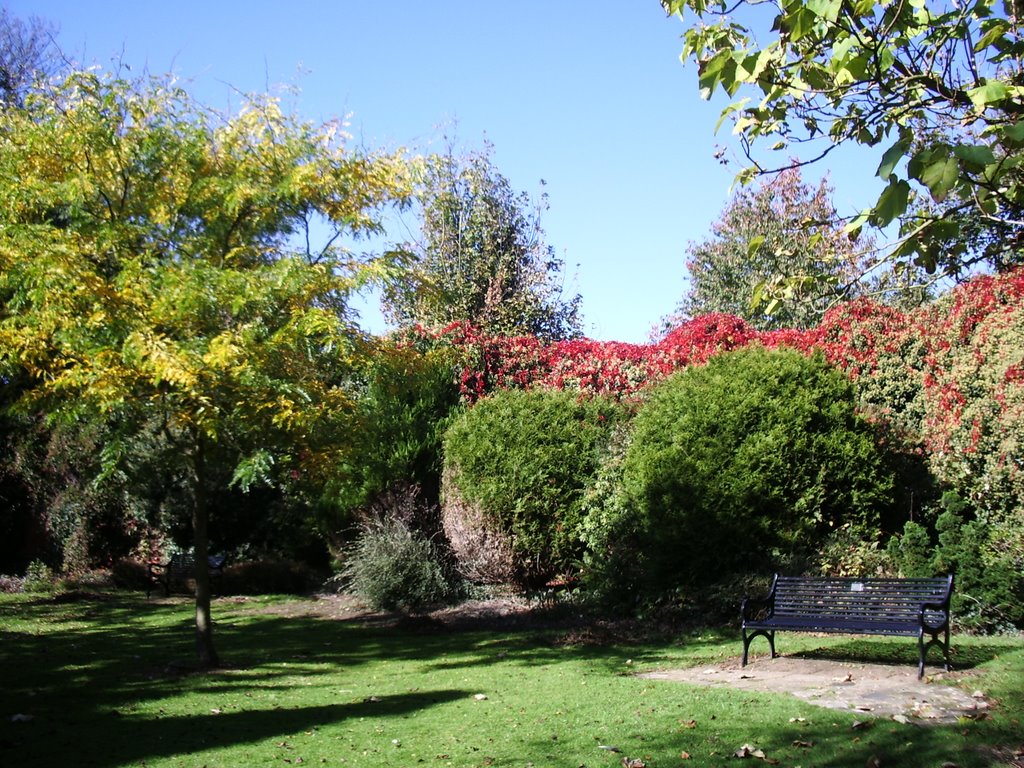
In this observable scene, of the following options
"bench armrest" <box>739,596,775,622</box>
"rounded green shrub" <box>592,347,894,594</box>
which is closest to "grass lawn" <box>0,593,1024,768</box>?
"bench armrest" <box>739,596,775,622</box>

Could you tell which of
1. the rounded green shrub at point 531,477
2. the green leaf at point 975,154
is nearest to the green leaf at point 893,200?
the green leaf at point 975,154

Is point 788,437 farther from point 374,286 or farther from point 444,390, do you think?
point 444,390

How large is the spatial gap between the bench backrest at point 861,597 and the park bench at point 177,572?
12210 mm

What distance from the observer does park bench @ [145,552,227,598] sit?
699 inches

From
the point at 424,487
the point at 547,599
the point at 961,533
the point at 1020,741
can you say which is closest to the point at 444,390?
the point at 424,487

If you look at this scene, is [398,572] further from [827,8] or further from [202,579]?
[827,8]

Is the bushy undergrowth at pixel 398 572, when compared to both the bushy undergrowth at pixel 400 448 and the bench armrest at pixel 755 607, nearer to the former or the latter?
the bushy undergrowth at pixel 400 448

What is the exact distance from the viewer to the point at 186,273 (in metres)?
8.59

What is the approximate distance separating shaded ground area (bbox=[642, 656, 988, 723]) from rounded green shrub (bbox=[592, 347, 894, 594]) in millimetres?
2421

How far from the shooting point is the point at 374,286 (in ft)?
32.5

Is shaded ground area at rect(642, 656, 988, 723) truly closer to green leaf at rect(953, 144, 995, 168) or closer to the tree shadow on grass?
the tree shadow on grass

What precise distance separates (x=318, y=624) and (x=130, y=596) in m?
5.55

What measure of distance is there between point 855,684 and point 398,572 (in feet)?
26.9

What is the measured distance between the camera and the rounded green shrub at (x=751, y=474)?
36.4 feet
